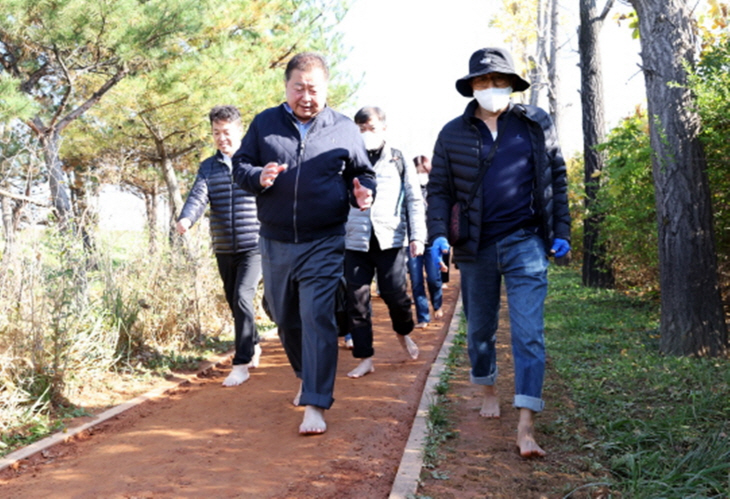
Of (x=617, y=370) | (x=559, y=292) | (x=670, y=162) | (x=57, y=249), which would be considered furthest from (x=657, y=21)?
(x=559, y=292)

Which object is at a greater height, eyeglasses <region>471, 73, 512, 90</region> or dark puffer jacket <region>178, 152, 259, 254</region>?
eyeglasses <region>471, 73, 512, 90</region>

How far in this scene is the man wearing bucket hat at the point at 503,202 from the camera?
407cm

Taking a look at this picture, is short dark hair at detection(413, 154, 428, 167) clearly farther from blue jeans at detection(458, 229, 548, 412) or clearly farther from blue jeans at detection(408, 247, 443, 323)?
blue jeans at detection(458, 229, 548, 412)

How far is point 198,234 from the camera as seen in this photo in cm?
841

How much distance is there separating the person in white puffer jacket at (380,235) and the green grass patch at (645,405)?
5.01ft

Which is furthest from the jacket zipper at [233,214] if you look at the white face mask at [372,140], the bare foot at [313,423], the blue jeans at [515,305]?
the blue jeans at [515,305]

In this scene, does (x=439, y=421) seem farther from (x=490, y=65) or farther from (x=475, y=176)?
(x=490, y=65)

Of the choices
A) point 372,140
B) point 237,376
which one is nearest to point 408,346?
point 237,376

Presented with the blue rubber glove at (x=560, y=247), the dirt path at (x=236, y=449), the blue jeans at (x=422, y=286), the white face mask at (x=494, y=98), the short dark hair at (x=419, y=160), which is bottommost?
the dirt path at (x=236, y=449)

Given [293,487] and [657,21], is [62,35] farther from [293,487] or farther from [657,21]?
[293,487]

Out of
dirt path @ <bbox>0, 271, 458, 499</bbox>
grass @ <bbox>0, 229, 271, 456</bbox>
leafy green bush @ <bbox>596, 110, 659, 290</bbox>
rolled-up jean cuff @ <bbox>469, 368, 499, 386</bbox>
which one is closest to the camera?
dirt path @ <bbox>0, 271, 458, 499</bbox>

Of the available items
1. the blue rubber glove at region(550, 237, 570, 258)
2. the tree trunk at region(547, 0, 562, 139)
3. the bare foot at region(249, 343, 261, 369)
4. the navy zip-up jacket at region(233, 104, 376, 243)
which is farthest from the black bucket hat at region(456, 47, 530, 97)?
the tree trunk at region(547, 0, 562, 139)

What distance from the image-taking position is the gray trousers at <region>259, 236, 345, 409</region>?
4348 millimetres

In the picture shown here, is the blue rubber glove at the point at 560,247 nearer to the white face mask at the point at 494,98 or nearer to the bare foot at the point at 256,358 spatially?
the white face mask at the point at 494,98
